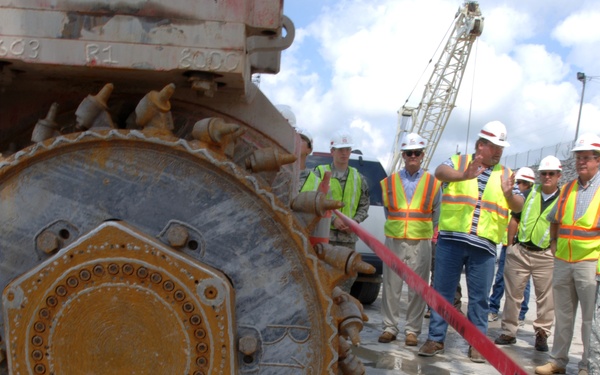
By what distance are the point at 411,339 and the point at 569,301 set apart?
1.45m

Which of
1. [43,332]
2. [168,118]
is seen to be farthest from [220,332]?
[168,118]

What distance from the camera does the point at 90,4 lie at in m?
2.05

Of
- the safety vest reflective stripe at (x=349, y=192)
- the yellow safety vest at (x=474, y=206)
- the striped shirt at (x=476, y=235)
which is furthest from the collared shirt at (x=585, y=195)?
the safety vest reflective stripe at (x=349, y=192)

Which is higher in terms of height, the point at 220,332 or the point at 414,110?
the point at 414,110

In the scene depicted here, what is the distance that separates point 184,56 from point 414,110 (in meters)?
40.9

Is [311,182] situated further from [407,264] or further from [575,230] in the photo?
[575,230]

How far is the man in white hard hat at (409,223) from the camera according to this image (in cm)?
633

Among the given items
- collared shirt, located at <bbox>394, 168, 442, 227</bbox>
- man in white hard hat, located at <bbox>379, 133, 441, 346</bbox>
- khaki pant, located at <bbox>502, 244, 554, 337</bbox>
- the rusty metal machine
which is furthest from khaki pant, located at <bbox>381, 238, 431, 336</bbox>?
the rusty metal machine

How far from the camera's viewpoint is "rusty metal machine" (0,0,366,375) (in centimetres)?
202

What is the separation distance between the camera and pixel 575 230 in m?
5.41

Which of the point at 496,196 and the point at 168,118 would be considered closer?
the point at 168,118

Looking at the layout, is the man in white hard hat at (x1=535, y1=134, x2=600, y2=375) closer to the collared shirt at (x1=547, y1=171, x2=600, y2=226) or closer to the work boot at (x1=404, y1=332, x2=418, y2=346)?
the collared shirt at (x1=547, y1=171, x2=600, y2=226)

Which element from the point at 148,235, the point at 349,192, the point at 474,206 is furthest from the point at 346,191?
the point at 148,235

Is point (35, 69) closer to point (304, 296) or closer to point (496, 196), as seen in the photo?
point (304, 296)
